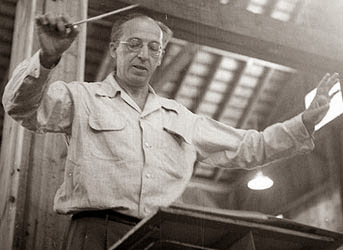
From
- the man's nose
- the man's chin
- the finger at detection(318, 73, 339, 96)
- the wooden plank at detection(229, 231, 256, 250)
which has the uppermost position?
the man's nose

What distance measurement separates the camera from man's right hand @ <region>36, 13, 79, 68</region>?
256 centimetres

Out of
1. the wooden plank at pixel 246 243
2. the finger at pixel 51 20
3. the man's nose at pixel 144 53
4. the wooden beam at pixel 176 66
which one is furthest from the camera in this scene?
the wooden beam at pixel 176 66

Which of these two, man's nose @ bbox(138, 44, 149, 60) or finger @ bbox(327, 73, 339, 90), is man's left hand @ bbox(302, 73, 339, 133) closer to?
finger @ bbox(327, 73, 339, 90)

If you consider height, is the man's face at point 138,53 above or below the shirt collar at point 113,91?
above

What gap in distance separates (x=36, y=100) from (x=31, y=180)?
2.31 ft

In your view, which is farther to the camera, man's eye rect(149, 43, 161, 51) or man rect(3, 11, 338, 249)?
man's eye rect(149, 43, 161, 51)

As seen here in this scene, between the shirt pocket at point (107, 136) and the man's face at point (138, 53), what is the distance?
0.25 m

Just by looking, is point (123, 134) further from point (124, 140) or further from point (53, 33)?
point (53, 33)

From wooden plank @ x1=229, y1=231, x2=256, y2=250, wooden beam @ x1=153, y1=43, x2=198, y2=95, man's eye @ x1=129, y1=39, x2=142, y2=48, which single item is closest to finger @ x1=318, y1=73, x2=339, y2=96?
man's eye @ x1=129, y1=39, x2=142, y2=48

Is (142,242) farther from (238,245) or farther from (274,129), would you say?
(274,129)

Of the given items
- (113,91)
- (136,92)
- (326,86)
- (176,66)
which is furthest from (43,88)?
(176,66)

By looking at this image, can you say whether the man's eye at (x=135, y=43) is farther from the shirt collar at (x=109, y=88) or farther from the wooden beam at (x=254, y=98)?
the wooden beam at (x=254, y=98)

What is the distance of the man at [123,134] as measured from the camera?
2682 millimetres

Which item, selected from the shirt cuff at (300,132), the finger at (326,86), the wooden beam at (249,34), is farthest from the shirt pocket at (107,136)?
the wooden beam at (249,34)
